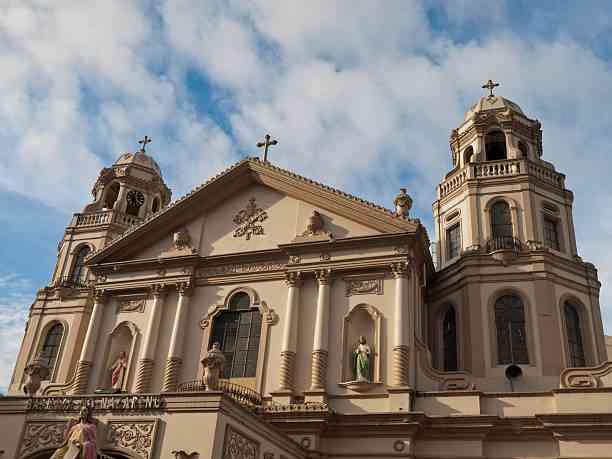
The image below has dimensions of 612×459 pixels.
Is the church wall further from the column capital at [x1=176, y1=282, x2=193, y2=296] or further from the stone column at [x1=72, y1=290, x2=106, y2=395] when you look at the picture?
the stone column at [x1=72, y1=290, x2=106, y2=395]

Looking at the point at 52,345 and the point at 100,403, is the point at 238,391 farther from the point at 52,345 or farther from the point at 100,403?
the point at 52,345

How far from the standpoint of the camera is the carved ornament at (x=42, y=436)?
17391mm

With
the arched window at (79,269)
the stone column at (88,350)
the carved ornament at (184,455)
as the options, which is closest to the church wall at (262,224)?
the stone column at (88,350)

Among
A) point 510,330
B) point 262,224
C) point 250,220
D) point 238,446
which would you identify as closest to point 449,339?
point 510,330

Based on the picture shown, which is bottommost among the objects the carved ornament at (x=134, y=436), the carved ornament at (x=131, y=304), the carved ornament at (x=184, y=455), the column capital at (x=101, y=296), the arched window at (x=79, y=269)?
the carved ornament at (x=184, y=455)

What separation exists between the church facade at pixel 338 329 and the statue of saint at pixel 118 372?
120 mm

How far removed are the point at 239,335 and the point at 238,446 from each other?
7.53 metres

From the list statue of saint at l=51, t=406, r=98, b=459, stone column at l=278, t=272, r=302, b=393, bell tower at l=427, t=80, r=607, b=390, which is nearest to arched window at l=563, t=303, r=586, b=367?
bell tower at l=427, t=80, r=607, b=390

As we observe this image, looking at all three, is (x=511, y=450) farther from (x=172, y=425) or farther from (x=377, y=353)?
(x=172, y=425)

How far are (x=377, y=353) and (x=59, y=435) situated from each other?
9.65 m

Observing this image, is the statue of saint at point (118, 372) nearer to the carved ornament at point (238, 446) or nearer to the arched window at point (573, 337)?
the carved ornament at point (238, 446)

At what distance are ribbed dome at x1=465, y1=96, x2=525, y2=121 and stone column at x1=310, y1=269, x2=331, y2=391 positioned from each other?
11538 mm

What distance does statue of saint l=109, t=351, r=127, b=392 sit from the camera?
23.9 metres

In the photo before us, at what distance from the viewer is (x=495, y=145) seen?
29.4m
